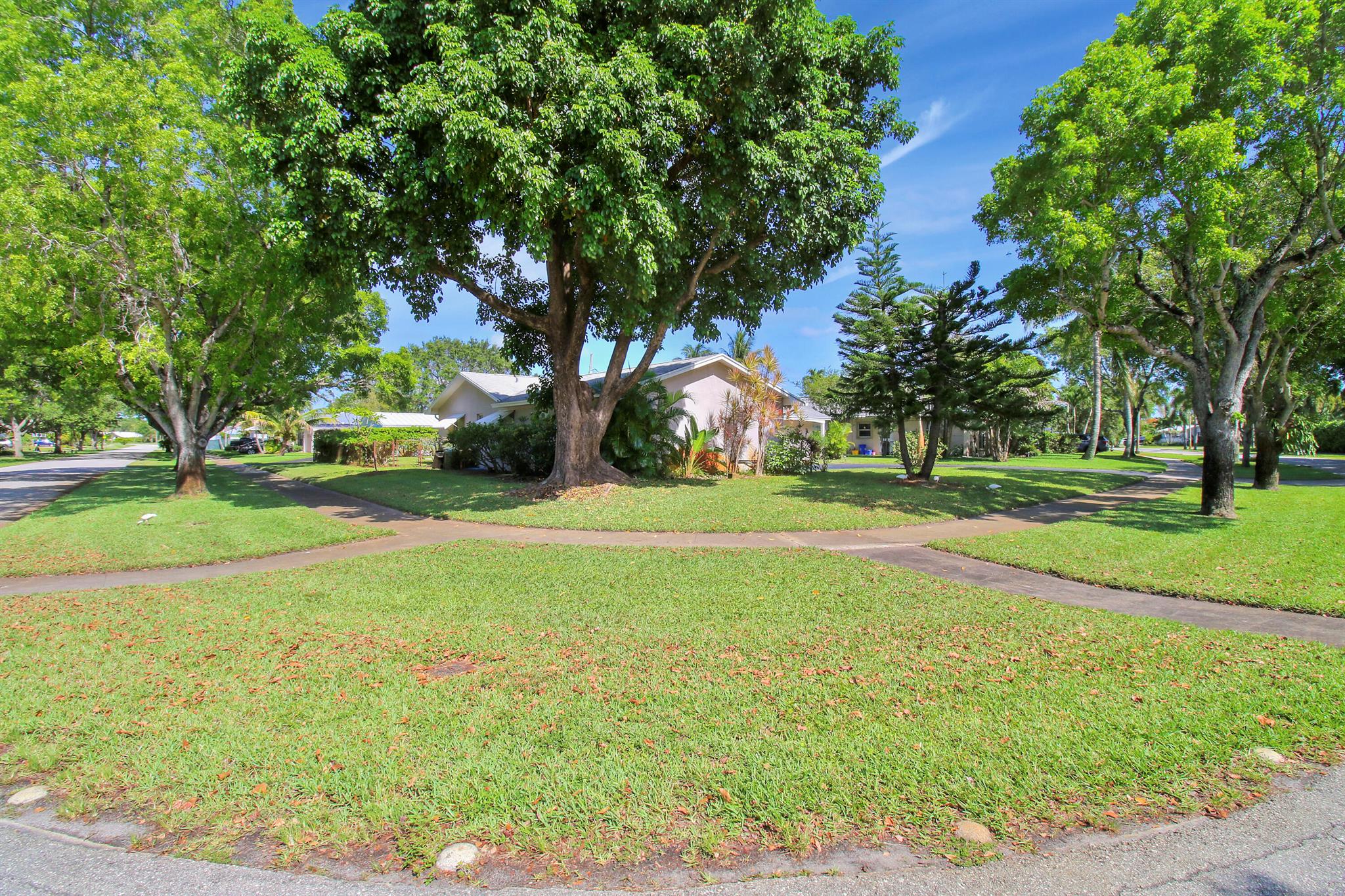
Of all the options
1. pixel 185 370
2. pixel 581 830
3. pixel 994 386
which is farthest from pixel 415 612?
pixel 994 386

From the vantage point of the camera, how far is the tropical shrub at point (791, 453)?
66.5 feet

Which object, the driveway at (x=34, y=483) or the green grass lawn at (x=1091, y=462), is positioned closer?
the driveway at (x=34, y=483)

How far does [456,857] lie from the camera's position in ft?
8.07

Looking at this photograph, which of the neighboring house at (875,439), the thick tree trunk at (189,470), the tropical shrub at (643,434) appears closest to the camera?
the thick tree trunk at (189,470)

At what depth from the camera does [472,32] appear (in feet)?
33.1

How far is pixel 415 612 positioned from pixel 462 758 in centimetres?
295

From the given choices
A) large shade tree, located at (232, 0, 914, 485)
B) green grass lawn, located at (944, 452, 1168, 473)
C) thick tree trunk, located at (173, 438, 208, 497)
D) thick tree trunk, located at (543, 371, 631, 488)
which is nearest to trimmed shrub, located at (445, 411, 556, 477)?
thick tree trunk, located at (543, 371, 631, 488)

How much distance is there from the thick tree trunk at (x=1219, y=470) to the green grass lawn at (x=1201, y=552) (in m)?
0.31

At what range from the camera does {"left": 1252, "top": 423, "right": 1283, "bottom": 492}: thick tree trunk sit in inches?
602

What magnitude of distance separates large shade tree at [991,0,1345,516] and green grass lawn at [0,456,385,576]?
14.5 meters

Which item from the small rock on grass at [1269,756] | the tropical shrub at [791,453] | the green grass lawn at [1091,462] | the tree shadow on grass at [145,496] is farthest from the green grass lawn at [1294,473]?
the tree shadow on grass at [145,496]

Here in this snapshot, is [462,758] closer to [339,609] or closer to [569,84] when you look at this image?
[339,609]

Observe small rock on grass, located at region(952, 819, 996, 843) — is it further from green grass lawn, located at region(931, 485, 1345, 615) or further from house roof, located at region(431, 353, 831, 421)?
house roof, located at region(431, 353, 831, 421)

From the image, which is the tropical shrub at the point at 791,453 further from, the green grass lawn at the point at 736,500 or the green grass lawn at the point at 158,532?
the green grass lawn at the point at 158,532
